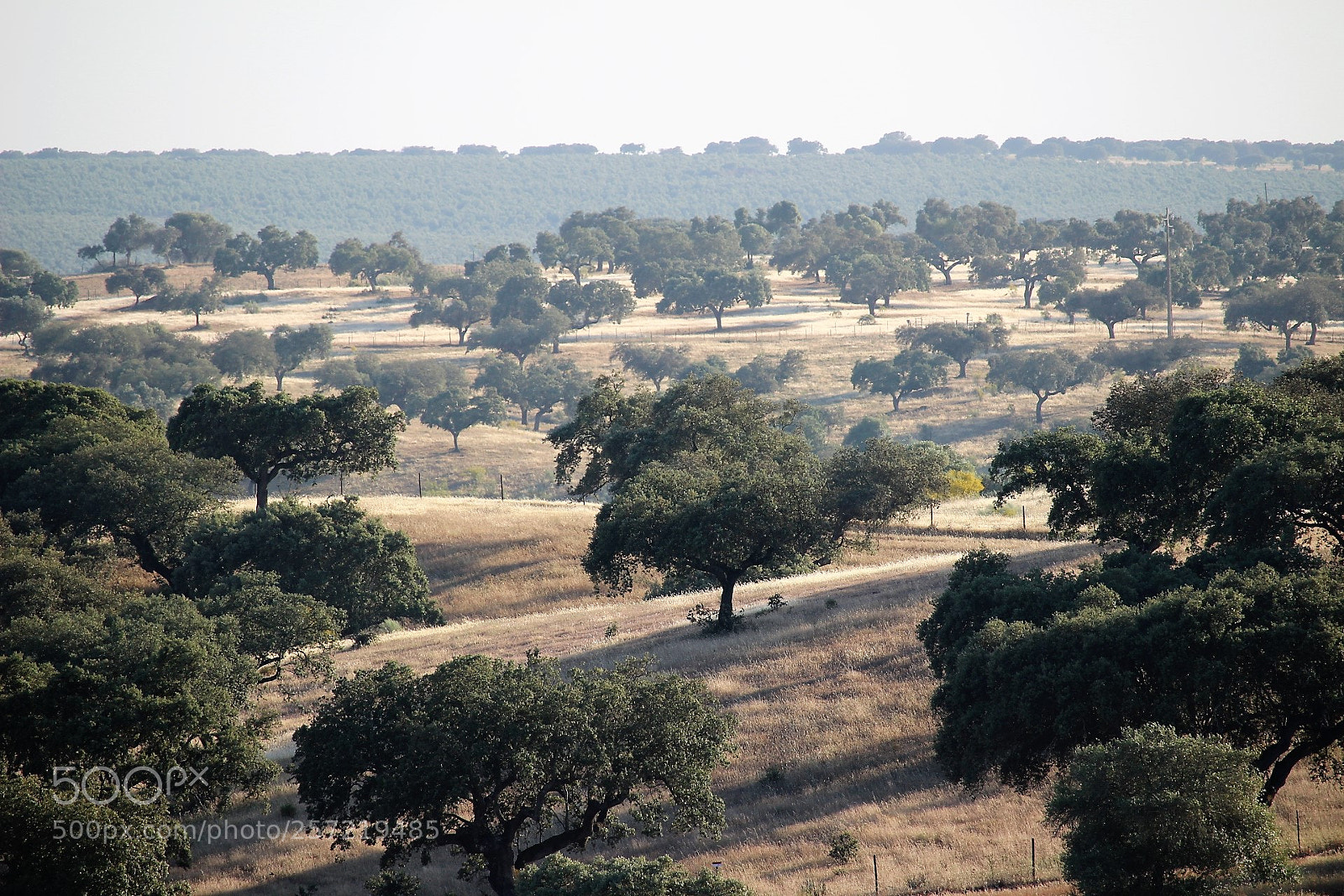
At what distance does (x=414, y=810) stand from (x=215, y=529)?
2873cm

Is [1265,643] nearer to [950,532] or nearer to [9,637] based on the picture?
[9,637]

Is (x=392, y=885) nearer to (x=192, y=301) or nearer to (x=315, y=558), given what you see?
(x=315, y=558)

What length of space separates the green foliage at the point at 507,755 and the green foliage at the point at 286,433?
107ft

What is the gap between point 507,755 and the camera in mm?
20828

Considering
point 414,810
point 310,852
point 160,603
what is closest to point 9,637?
point 160,603

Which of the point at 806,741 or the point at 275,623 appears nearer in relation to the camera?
the point at 806,741

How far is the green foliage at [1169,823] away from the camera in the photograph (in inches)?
644

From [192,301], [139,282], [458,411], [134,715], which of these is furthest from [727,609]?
[139,282]

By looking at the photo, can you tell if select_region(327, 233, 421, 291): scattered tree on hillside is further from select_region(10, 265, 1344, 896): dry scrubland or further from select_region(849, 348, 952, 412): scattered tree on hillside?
select_region(10, 265, 1344, 896): dry scrubland

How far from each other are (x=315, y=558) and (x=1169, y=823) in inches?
1401

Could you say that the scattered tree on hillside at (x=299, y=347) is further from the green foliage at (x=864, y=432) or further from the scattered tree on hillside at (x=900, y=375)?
the green foliage at (x=864, y=432)

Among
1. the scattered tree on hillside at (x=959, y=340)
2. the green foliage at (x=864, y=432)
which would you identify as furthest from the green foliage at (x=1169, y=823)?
the scattered tree on hillside at (x=959, y=340)

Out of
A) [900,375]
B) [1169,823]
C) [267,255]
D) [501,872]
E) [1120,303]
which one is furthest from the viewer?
[267,255]
